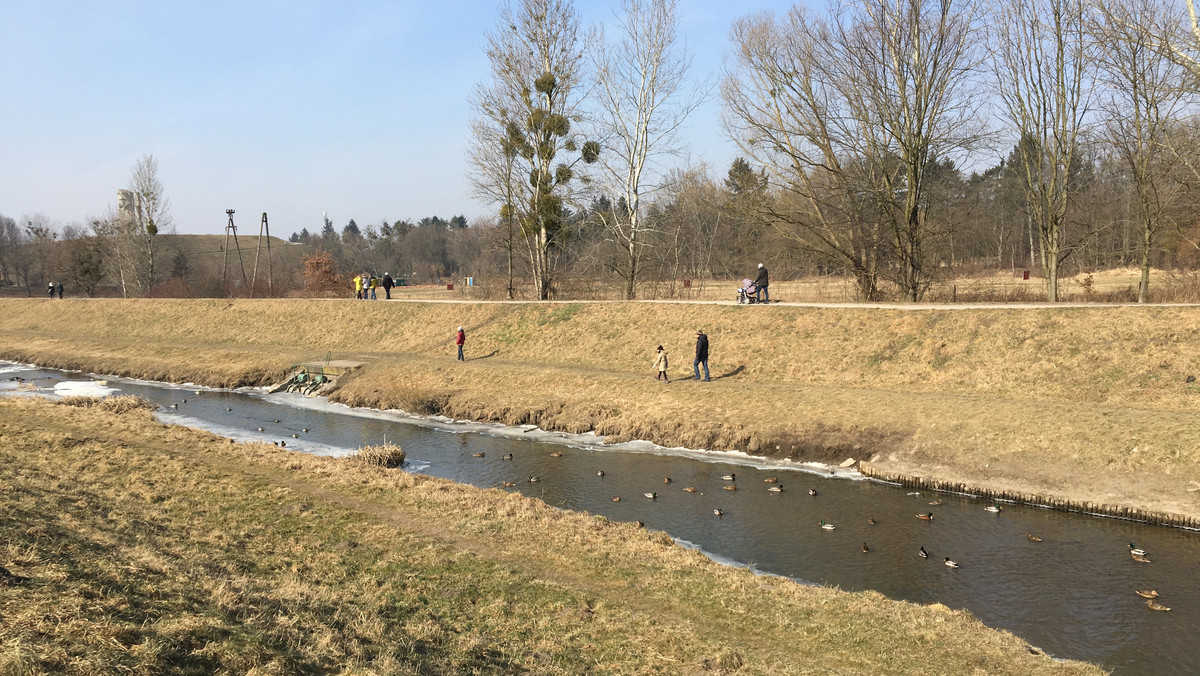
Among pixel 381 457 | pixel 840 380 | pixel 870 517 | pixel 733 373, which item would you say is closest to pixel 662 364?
pixel 733 373

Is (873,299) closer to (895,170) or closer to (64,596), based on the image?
(895,170)

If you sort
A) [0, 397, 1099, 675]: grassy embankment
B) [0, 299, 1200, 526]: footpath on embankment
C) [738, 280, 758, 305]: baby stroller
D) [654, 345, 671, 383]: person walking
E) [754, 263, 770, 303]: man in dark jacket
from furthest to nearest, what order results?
[738, 280, 758, 305]: baby stroller
[754, 263, 770, 303]: man in dark jacket
[654, 345, 671, 383]: person walking
[0, 299, 1200, 526]: footpath on embankment
[0, 397, 1099, 675]: grassy embankment

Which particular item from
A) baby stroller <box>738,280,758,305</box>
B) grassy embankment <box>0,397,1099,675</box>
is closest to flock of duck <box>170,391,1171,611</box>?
grassy embankment <box>0,397,1099,675</box>

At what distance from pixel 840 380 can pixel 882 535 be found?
11177mm

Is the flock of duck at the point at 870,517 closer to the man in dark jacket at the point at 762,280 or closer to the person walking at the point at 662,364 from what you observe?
the person walking at the point at 662,364

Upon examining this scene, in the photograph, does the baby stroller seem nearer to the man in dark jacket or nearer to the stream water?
the man in dark jacket

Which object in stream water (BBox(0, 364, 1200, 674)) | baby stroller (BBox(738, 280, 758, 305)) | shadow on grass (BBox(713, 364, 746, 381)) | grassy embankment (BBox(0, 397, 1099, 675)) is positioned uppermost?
baby stroller (BBox(738, 280, 758, 305))

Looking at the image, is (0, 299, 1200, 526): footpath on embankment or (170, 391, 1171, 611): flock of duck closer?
(170, 391, 1171, 611): flock of duck

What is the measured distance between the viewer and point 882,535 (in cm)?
1434

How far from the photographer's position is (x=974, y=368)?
23.3m

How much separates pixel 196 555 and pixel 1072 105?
37.2m

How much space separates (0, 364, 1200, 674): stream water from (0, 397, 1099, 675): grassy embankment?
1692mm

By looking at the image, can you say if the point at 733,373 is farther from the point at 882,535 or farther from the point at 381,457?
the point at 381,457

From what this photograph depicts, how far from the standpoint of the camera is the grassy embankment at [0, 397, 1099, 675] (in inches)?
267
